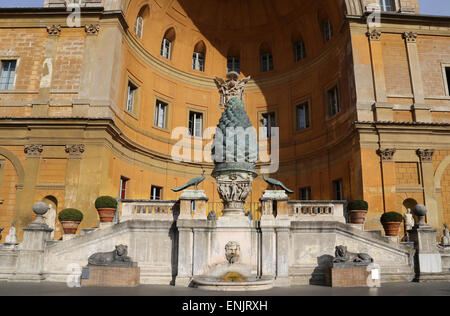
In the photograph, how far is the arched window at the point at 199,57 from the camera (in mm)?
25703

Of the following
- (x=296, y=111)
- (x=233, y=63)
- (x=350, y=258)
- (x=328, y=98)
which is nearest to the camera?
(x=350, y=258)

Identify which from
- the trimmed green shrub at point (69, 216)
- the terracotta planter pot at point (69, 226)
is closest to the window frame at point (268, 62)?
the trimmed green shrub at point (69, 216)

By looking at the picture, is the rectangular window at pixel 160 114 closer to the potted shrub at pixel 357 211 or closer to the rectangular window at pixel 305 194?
the rectangular window at pixel 305 194

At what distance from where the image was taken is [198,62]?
1019 inches

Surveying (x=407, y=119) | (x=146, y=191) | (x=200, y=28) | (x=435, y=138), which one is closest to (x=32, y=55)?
(x=146, y=191)

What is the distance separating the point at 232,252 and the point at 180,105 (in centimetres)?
1597

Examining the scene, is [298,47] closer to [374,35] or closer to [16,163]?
[374,35]

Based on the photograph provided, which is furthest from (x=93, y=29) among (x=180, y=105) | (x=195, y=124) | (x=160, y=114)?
(x=195, y=124)

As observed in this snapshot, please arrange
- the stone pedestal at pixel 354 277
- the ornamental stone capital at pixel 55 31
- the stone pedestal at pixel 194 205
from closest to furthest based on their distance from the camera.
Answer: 1. the stone pedestal at pixel 354 277
2. the stone pedestal at pixel 194 205
3. the ornamental stone capital at pixel 55 31

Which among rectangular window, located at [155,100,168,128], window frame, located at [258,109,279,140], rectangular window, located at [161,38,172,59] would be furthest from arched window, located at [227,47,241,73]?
rectangular window, located at [155,100,168,128]

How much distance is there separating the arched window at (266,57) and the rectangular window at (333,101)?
19.4 feet

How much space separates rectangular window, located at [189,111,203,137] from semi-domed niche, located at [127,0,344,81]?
10.4ft

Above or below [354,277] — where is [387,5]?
above

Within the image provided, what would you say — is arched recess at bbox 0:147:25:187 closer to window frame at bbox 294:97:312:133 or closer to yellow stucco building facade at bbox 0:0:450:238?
yellow stucco building facade at bbox 0:0:450:238
